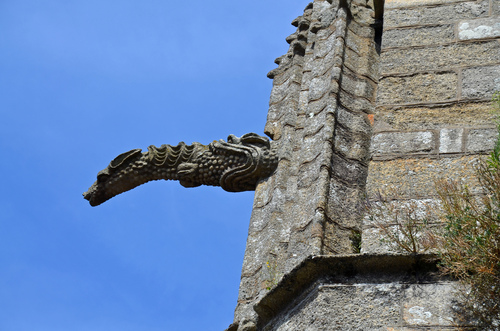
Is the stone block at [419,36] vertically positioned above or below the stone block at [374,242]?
above

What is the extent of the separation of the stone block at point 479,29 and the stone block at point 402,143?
0.79 m

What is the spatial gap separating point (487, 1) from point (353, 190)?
145 centimetres

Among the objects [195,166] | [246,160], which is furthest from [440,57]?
[195,166]

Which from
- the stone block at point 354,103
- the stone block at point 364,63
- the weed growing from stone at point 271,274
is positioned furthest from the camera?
the stone block at point 364,63

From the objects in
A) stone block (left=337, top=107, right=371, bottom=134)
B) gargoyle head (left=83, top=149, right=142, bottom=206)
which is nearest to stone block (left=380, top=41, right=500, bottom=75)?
stone block (left=337, top=107, right=371, bottom=134)

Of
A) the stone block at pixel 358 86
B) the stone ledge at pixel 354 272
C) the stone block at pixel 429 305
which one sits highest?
the stone block at pixel 358 86

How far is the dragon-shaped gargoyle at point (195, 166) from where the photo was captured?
723 cm

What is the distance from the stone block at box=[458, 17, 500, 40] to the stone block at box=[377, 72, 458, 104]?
0.32 metres

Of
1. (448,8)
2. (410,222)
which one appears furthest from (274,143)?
(410,222)

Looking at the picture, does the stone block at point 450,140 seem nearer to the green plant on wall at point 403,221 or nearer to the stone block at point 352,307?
the green plant on wall at point 403,221

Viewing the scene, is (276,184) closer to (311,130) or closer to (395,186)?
(311,130)

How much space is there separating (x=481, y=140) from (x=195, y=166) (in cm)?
228

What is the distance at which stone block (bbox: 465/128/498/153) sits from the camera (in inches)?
227

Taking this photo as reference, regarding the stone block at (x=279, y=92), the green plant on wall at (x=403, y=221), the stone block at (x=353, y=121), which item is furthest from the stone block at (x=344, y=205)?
the stone block at (x=279, y=92)
